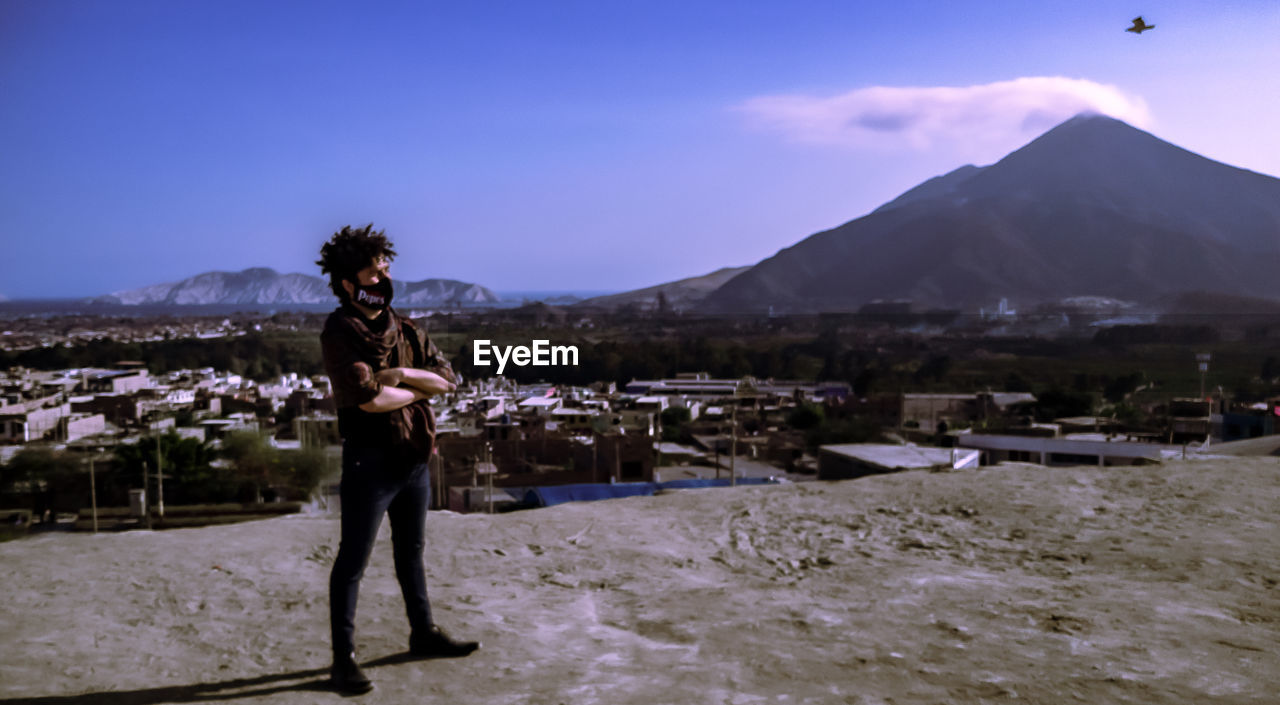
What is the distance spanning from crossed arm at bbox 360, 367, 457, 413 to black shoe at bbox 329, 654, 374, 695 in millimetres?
768

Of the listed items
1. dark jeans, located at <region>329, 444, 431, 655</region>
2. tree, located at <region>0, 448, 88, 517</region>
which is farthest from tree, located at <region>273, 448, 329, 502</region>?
dark jeans, located at <region>329, 444, 431, 655</region>

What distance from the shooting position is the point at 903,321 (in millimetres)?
24016

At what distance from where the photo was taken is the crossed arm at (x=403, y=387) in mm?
2564

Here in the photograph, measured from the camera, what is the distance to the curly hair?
104 inches

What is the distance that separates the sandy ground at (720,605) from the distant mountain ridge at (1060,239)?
34.0 meters

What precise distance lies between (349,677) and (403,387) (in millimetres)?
880

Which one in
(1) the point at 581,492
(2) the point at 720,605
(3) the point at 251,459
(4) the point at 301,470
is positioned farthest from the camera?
(3) the point at 251,459

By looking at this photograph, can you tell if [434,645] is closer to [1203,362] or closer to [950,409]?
[950,409]

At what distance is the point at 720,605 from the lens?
11.8ft

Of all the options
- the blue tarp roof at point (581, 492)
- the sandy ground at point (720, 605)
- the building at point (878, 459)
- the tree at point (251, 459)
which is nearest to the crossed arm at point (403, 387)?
the sandy ground at point (720, 605)

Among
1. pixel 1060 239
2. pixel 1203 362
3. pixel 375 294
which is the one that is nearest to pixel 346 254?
pixel 375 294

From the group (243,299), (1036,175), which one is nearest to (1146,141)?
(1036,175)

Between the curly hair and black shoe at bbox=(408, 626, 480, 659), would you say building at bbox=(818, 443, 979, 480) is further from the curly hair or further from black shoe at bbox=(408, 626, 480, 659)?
the curly hair

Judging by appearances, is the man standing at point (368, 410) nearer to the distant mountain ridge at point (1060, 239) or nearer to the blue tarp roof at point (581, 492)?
the blue tarp roof at point (581, 492)
